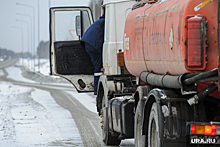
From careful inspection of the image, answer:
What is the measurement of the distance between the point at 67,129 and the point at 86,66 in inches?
62.4

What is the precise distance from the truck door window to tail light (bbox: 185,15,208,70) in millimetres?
6105

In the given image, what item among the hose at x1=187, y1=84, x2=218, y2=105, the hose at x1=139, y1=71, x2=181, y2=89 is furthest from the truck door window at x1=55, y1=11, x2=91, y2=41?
the hose at x1=187, y1=84, x2=218, y2=105

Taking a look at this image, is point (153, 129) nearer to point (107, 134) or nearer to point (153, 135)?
point (153, 135)

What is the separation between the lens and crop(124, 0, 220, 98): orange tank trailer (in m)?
4.48

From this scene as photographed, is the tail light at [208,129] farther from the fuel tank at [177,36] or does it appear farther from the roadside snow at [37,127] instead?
the roadside snow at [37,127]

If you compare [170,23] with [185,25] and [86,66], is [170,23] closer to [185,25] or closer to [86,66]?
[185,25]

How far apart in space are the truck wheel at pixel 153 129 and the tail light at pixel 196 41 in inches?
33.6

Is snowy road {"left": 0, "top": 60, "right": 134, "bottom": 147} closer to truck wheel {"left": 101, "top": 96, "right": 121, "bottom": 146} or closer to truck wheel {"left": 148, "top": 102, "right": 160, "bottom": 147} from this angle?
truck wheel {"left": 101, "top": 96, "right": 121, "bottom": 146}

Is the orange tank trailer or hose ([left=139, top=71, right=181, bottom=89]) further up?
the orange tank trailer

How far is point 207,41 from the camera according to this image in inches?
176

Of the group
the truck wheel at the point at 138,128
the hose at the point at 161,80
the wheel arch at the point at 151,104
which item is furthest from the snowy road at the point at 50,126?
the wheel arch at the point at 151,104

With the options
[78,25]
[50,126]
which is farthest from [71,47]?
[50,126]

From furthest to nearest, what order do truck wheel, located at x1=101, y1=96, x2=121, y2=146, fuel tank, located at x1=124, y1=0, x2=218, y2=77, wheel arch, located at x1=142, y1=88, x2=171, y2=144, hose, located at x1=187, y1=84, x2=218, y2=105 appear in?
1. truck wheel, located at x1=101, y1=96, x2=121, y2=146
2. wheel arch, located at x1=142, y1=88, x2=171, y2=144
3. fuel tank, located at x1=124, y1=0, x2=218, y2=77
4. hose, located at x1=187, y1=84, x2=218, y2=105

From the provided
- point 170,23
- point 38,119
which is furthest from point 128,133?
point 38,119
